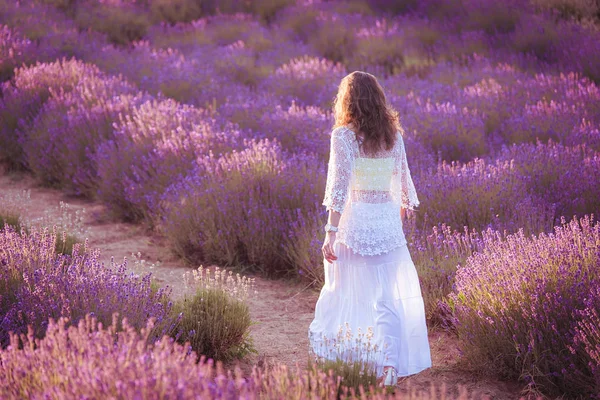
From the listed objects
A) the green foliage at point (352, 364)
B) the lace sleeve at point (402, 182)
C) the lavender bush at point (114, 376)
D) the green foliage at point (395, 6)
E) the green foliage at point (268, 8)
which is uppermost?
the green foliage at point (395, 6)

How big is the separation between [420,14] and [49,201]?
368 inches

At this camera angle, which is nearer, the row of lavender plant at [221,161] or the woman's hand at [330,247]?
the woman's hand at [330,247]

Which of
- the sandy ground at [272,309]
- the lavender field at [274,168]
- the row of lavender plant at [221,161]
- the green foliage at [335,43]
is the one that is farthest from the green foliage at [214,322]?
the green foliage at [335,43]

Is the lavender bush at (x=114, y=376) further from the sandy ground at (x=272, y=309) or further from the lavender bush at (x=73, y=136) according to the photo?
the lavender bush at (x=73, y=136)

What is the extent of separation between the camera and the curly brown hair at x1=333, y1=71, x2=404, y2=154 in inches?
134

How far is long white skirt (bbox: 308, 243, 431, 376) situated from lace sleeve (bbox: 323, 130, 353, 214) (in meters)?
0.27

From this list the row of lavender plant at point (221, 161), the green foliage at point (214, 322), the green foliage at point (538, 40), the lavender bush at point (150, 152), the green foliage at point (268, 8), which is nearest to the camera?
the green foliage at point (214, 322)

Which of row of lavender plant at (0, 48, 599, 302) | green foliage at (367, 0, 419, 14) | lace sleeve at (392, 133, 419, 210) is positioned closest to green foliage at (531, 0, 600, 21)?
green foliage at (367, 0, 419, 14)

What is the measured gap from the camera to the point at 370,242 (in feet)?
11.3

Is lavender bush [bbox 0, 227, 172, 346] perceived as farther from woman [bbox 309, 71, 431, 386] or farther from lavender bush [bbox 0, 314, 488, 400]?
woman [bbox 309, 71, 431, 386]

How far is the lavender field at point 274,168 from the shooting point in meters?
3.20

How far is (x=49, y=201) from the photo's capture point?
291 inches

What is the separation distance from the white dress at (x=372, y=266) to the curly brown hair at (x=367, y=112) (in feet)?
0.18

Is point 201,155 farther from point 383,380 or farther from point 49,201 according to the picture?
point 383,380
